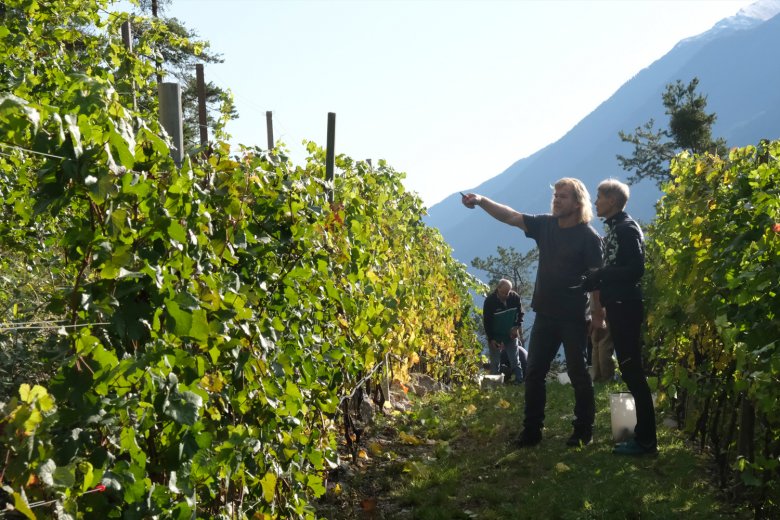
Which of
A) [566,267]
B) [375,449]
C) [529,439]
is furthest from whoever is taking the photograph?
[529,439]

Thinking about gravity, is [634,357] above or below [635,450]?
above

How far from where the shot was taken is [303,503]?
2992 mm

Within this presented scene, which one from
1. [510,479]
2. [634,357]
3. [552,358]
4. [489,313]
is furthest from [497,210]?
[489,313]

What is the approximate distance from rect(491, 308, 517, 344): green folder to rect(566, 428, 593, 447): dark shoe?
171 inches

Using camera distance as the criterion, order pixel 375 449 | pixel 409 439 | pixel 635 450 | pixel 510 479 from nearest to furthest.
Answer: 1. pixel 510 479
2. pixel 635 450
3. pixel 375 449
4. pixel 409 439

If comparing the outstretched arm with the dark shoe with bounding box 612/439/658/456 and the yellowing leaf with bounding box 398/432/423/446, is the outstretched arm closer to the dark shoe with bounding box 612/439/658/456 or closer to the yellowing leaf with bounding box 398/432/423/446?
the dark shoe with bounding box 612/439/658/456

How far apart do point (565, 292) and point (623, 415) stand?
0.90 m

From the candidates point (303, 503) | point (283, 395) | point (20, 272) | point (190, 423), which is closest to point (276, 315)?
point (283, 395)

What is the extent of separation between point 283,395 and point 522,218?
279 cm

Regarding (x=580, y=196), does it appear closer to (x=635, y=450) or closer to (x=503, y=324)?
(x=635, y=450)

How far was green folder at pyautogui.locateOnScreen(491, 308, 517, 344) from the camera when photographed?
9.57 m

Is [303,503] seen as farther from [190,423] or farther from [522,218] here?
[522,218]

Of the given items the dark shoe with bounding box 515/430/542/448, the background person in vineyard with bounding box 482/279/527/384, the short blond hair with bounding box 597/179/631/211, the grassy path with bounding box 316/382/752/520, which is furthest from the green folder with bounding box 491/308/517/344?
the short blond hair with bounding box 597/179/631/211

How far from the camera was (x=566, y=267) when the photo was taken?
503cm
